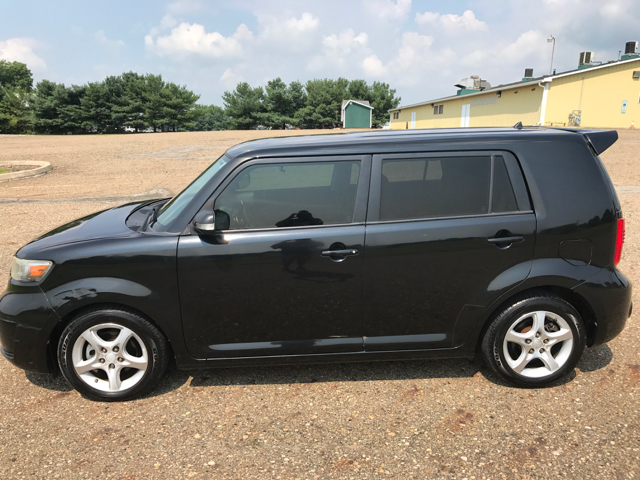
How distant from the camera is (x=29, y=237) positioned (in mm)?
7754

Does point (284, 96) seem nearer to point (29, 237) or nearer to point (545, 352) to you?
point (29, 237)

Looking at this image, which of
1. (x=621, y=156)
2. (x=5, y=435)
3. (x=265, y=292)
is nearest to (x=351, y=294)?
(x=265, y=292)

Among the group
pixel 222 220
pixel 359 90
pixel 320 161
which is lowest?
pixel 222 220

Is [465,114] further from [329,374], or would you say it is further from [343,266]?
[343,266]

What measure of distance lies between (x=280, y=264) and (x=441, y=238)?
1.07 meters

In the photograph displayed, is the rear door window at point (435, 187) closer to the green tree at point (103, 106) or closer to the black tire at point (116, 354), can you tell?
the black tire at point (116, 354)

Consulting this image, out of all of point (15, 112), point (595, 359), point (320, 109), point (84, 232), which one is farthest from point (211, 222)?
point (15, 112)

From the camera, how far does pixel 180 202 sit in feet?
11.5

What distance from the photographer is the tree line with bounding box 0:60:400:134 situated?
152ft

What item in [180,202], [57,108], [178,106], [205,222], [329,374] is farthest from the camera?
[178,106]

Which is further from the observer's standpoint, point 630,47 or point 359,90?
point 359,90

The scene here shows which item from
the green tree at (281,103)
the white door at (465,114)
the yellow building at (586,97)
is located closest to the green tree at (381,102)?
the green tree at (281,103)

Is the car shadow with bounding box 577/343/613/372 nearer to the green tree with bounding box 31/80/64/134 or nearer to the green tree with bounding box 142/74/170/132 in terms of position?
the green tree with bounding box 142/74/170/132

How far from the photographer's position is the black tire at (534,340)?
3252 millimetres
